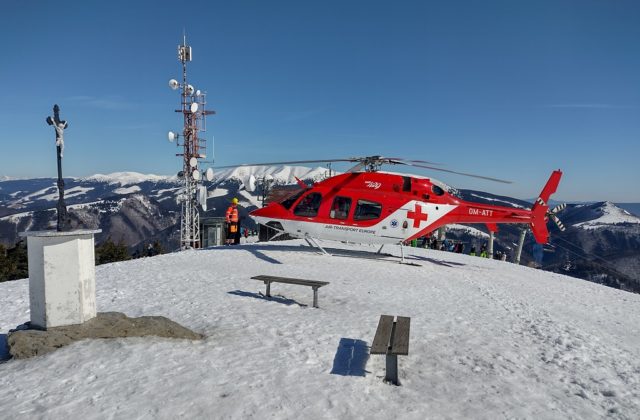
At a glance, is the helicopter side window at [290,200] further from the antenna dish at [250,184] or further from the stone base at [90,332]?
the stone base at [90,332]

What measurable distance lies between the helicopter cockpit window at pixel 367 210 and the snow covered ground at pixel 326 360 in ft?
12.7

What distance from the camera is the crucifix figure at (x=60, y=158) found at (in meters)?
5.49

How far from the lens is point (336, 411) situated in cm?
421

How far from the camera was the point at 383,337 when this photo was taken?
5398 mm

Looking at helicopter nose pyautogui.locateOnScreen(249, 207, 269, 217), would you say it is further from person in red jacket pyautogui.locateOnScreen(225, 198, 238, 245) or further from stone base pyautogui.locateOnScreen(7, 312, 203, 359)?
stone base pyautogui.locateOnScreen(7, 312, 203, 359)

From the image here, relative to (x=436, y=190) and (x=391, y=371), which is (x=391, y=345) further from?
(x=436, y=190)

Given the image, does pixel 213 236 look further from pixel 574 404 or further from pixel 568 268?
pixel 568 268

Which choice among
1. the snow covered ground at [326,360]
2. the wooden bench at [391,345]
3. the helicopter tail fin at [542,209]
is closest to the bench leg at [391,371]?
the wooden bench at [391,345]

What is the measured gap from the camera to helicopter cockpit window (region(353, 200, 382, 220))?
1417cm

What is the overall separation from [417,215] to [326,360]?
953cm

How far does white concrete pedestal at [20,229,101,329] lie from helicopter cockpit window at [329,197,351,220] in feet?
31.7

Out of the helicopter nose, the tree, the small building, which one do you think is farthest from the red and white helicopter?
the tree

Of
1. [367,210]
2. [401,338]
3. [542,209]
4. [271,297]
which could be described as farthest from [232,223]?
[401,338]

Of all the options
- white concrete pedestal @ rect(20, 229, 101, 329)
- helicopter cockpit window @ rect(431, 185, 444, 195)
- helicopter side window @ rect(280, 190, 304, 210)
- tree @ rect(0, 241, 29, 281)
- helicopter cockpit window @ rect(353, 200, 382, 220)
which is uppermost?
helicopter cockpit window @ rect(431, 185, 444, 195)
